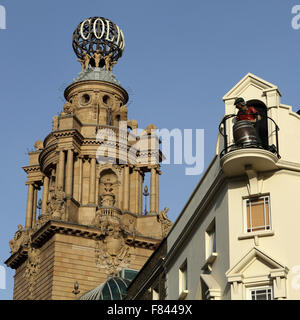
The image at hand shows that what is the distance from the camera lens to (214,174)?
144ft

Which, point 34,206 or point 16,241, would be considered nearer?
point 16,241

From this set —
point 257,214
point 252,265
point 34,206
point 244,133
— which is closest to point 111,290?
point 34,206

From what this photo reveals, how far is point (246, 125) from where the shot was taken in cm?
4188

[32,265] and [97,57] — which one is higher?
[97,57]

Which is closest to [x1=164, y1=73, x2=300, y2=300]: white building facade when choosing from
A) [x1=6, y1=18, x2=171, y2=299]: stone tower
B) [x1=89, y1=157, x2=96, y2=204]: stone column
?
[x1=6, y1=18, x2=171, y2=299]: stone tower

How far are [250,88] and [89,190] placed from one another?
6261 centimetres

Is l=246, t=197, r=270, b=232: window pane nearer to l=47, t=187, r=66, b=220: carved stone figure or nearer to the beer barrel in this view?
the beer barrel

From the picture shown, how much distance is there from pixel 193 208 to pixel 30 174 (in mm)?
67986

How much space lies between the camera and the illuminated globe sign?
115 metres

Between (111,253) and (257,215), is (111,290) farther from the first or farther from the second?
(257,215)

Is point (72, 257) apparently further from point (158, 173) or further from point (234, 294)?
point (234, 294)

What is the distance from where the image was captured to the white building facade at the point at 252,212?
1558 inches

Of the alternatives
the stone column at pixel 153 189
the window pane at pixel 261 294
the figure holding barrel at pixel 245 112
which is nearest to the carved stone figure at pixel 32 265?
the stone column at pixel 153 189

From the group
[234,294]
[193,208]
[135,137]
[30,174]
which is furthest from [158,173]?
[234,294]
